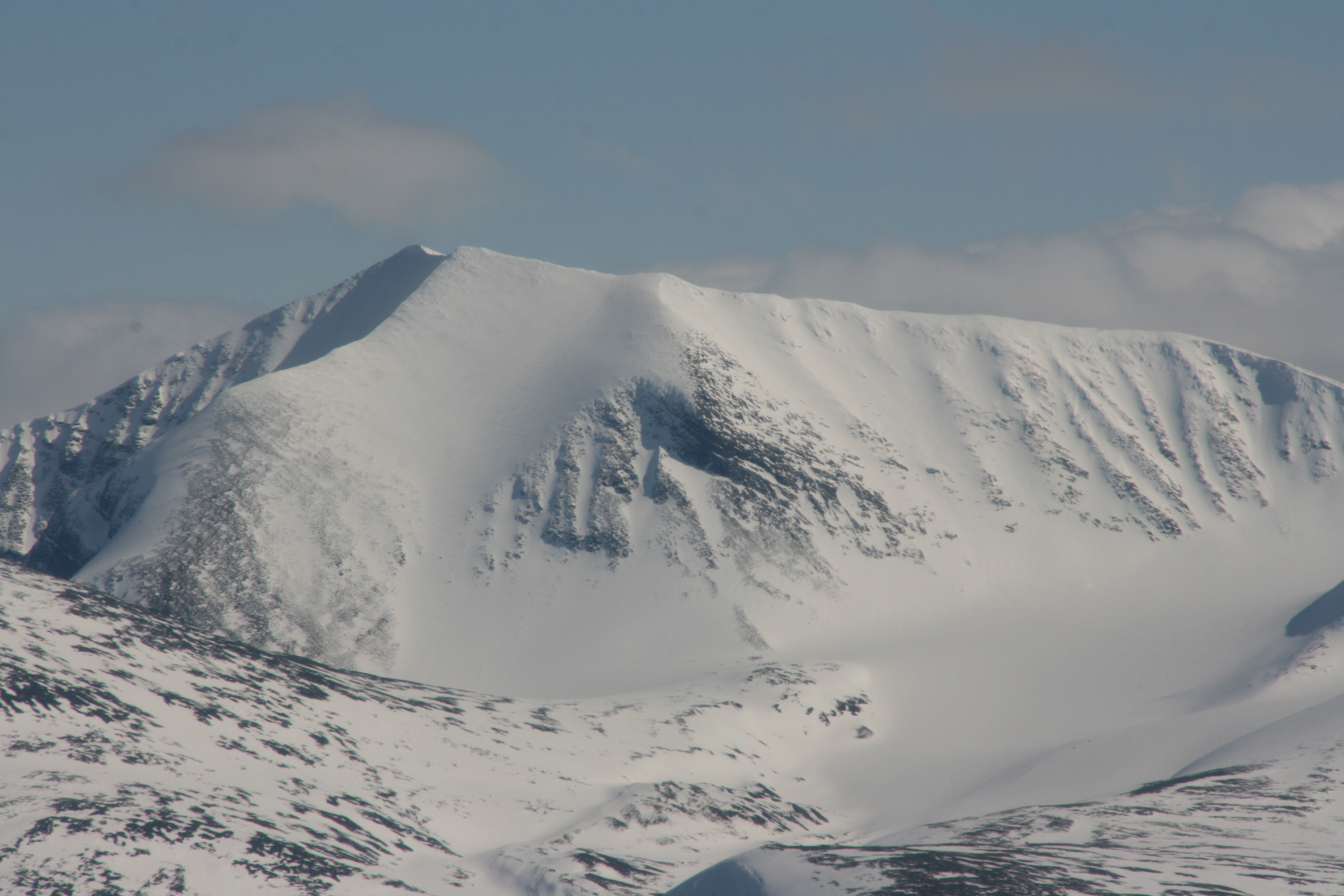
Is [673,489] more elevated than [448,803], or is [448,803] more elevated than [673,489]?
[673,489]

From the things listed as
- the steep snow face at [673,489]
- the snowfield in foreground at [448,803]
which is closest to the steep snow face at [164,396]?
the steep snow face at [673,489]

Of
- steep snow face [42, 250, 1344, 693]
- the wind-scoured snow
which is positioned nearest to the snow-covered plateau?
the wind-scoured snow

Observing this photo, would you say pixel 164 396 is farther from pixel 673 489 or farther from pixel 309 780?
pixel 309 780

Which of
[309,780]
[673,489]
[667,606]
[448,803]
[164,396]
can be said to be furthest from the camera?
[164,396]

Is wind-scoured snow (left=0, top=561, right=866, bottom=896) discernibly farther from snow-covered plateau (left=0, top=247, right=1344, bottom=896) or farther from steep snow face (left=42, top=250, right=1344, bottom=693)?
steep snow face (left=42, top=250, right=1344, bottom=693)

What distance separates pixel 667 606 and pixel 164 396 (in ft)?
273

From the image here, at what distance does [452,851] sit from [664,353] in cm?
7905

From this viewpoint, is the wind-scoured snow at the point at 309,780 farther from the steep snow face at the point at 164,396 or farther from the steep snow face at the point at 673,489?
the steep snow face at the point at 164,396

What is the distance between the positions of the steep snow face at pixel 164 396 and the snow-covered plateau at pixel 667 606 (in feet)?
2.01

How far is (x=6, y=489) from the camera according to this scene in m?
124

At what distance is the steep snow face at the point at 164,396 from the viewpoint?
123875 mm

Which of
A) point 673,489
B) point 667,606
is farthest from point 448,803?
point 673,489

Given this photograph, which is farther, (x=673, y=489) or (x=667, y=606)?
(x=673, y=489)

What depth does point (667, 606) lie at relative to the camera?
3546 inches
